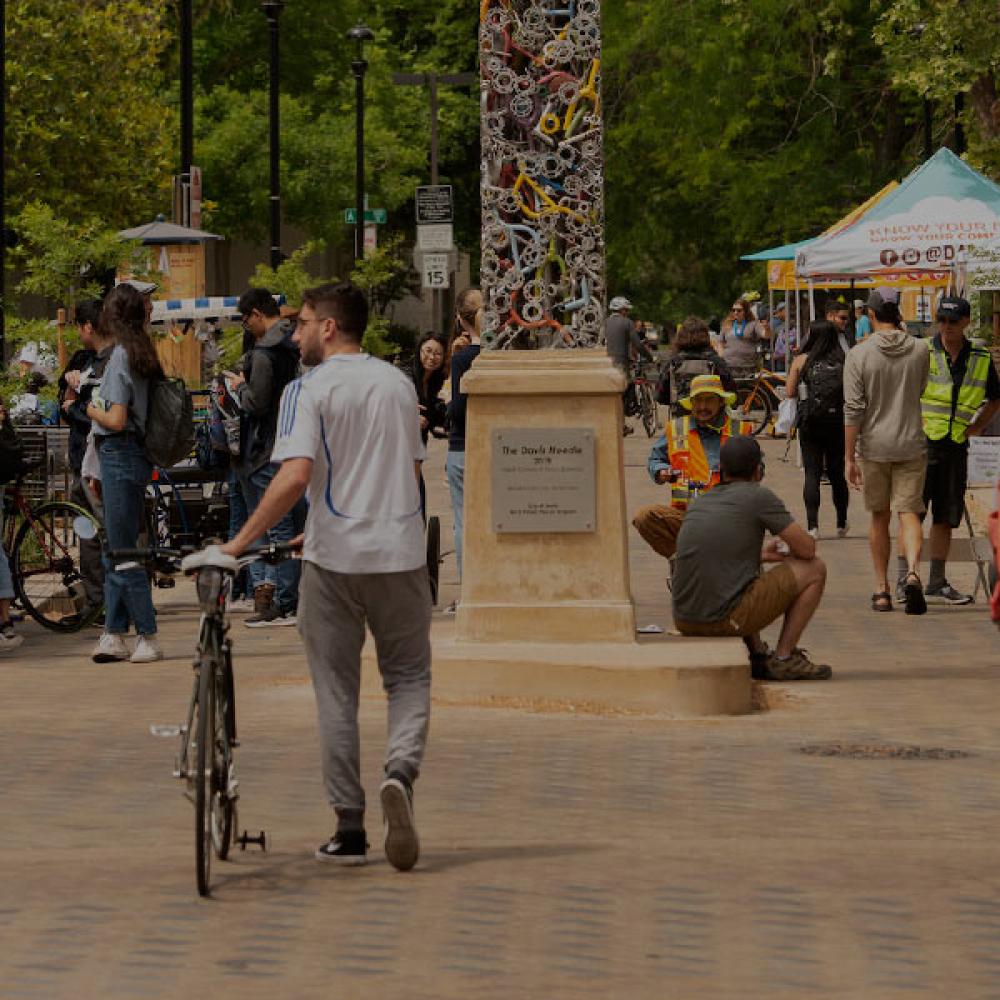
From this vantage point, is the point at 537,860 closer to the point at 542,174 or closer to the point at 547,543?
the point at 547,543

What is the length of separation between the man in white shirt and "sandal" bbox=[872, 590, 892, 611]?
862cm

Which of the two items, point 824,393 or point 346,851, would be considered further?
point 824,393

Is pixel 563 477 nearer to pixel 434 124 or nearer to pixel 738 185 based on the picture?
pixel 434 124

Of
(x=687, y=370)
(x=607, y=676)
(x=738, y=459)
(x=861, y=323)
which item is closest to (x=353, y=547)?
(x=607, y=676)

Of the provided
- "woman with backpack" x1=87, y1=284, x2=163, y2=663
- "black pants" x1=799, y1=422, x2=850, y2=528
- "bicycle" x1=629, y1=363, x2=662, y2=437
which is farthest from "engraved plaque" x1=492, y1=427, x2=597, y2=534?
"bicycle" x1=629, y1=363, x2=662, y2=437

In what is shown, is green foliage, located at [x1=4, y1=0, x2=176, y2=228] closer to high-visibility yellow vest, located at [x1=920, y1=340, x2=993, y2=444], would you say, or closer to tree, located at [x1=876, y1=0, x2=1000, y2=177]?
tree, located at [x1=876, y1=0, x2=1000, y2=177]

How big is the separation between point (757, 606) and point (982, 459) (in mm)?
4436

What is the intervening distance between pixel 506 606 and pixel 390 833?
16.0ft

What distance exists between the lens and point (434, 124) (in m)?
47.6

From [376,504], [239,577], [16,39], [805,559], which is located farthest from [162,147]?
[376,504]

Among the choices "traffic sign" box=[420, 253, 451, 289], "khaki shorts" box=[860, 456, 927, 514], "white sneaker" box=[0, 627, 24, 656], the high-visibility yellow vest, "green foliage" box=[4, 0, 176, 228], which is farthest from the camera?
"green foliage" box=[4, 0, 176, 228]

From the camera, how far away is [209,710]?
8062 millimetres

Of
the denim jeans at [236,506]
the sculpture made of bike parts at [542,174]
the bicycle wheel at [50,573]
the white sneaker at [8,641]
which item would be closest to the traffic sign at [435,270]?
the denim jeans at [236,506]

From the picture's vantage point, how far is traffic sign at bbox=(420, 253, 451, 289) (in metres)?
41.0
